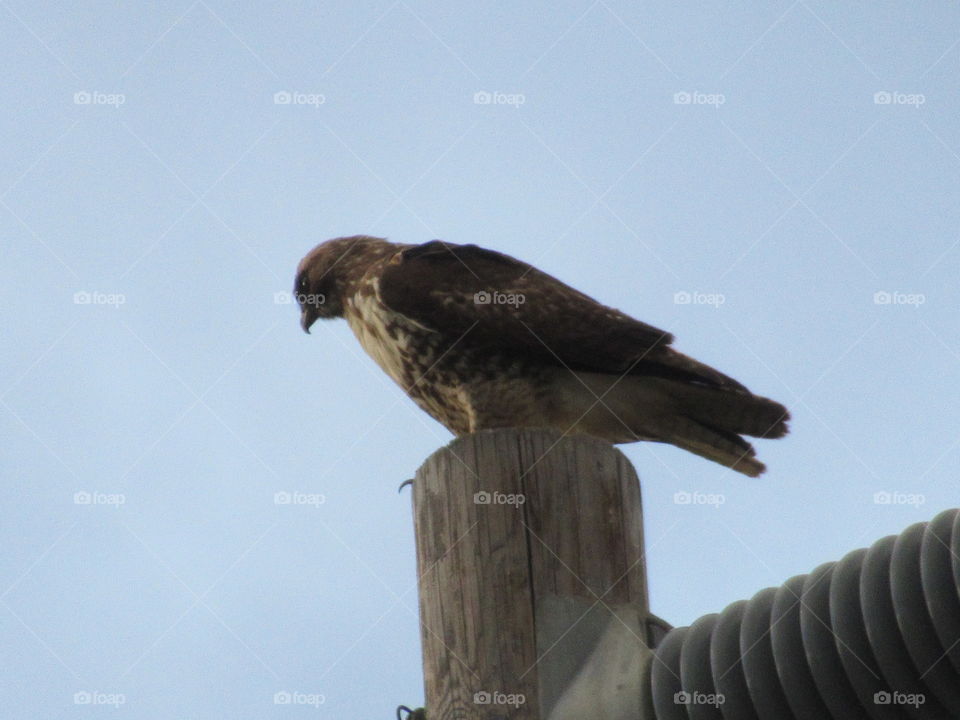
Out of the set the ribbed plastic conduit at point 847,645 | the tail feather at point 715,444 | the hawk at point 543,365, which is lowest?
the ribbed plastic conduit at point 847,645

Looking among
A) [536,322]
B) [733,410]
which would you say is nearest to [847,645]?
[733,410]

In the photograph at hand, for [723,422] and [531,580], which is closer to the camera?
[531,580]

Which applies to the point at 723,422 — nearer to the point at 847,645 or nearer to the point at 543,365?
the point at 543,365

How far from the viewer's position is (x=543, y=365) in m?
4.82

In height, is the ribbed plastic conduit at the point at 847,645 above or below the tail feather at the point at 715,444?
below

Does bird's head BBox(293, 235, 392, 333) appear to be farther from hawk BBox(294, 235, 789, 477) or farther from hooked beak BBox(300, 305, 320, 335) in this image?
hawk BBox(294, 235, 789, 477)

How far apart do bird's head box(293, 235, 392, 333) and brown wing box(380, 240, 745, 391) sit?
2.06 feet

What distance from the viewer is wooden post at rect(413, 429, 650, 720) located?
262 cm

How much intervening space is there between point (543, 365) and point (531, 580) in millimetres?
2174

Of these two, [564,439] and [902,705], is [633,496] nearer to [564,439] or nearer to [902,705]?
[564,439]

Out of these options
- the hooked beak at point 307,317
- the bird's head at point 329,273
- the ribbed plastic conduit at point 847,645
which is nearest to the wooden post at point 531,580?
the ribbed plastic conduit at point 847,645

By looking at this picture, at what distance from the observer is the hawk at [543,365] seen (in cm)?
479

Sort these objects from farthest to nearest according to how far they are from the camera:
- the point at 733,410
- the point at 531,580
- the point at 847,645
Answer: the point at 733,410, the point at 531,580, the point at 847,645

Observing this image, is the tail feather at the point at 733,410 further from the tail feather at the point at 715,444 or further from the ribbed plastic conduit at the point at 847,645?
the ribbed plastic conduit at the point at 847,645
